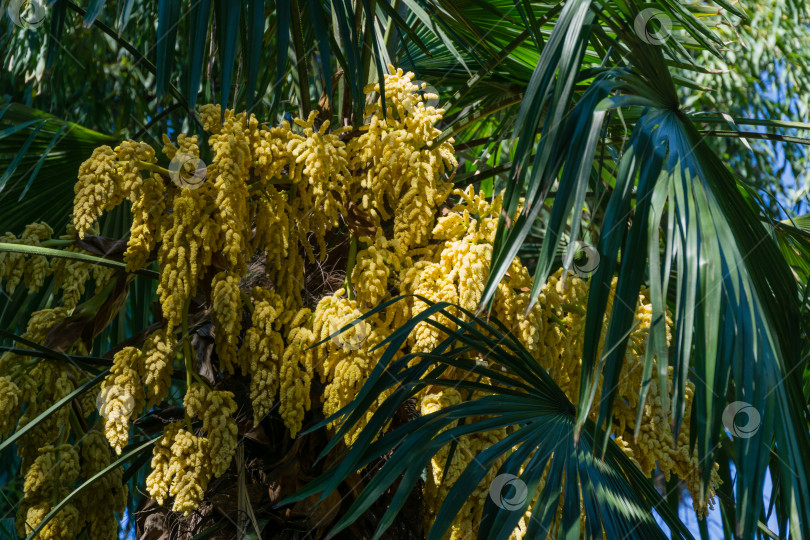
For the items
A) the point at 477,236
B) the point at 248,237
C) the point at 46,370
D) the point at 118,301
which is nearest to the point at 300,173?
the point at 248,237

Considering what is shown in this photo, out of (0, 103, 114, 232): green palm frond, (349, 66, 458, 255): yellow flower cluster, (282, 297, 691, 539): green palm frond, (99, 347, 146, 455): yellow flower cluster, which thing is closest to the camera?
(282, 297, 691, 539): green palm frond

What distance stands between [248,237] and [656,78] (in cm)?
89

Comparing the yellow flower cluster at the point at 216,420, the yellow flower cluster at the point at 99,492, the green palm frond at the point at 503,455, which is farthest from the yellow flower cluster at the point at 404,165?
the yellow flower cluster at the point at 99,492

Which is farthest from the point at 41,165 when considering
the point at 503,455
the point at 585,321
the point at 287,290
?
the point at 585,321

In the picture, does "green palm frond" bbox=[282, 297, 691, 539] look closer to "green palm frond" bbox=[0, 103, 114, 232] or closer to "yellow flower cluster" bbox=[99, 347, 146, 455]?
"yellow flower cluster" bbox=[99, 347, 146, 455]

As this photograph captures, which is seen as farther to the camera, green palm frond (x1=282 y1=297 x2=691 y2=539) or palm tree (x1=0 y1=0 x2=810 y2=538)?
green palm frond (x1=282 y1=297 x2=691 y2=539)

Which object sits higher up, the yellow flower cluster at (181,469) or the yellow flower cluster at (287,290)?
the yellow flower cluster at (287,290)

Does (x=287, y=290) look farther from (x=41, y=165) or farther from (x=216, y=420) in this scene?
(x=41, y=165)

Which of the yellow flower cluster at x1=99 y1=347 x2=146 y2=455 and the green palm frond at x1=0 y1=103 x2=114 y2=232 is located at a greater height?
the green palm frond at x1=0 y1=103 x2=114 y2=232

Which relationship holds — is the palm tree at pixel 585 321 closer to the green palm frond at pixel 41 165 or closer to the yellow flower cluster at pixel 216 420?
the green palm frond at pixel 41 165

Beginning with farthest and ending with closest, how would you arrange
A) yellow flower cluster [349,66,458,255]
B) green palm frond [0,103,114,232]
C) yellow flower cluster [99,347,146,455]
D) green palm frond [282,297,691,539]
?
green palm frond [0,103,114,232]
yellow flower cluster [349,66,458,255]
yellow flower cluster [99,347,146,455]
green palm frond [282,297,691,539]

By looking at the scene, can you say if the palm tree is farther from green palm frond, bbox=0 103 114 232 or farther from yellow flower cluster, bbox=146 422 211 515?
yellow flower cluster, bbox=146 422 211 515

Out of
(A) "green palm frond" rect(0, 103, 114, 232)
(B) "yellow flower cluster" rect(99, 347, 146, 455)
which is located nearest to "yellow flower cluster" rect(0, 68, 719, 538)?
(B) "yellow flower cluster" rect(99, 347, 146, 455)

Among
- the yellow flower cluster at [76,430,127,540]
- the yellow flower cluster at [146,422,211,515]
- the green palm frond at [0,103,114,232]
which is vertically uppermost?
the green palm frond at [0,103,114,232]
